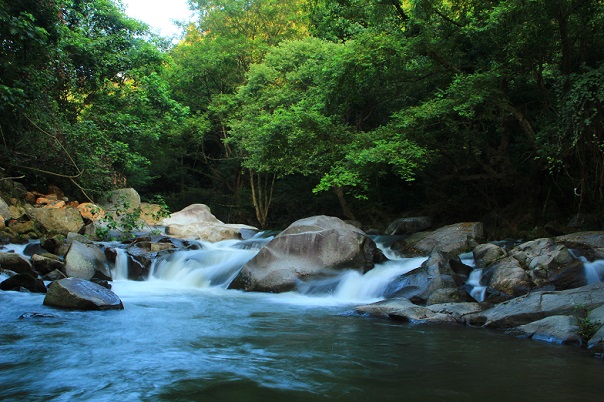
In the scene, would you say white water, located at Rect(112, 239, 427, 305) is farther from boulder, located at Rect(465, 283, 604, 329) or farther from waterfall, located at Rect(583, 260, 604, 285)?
waterfall, located at Rect(583, 260, 604, 285)

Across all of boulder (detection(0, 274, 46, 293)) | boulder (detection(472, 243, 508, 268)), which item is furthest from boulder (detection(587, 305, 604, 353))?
boulder (detection(0, 274, 46, 293))

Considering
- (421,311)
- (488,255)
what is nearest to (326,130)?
(488,255)

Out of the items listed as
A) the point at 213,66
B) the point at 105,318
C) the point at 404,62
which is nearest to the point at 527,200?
the point at 404,62

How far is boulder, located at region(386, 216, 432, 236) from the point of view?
1423 centimetres

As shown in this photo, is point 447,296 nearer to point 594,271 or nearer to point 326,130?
point 594,271

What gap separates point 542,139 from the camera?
401 inches

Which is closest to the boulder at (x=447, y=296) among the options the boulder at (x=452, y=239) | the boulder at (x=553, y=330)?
the boulder at (x=553, y=330)

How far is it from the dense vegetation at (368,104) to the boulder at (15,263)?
6.18 ft

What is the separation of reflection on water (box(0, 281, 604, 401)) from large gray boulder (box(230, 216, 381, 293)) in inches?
93.2

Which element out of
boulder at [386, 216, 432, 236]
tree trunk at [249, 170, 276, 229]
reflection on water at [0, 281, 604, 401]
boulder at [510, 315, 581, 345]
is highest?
tree trunk at [249, 170, 276, 229]

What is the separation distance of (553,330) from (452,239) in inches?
239

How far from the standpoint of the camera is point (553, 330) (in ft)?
18.0

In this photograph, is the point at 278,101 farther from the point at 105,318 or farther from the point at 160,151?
the point at 105,318

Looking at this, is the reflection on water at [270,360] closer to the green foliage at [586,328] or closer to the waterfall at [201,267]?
the green foliage at [586,328]
